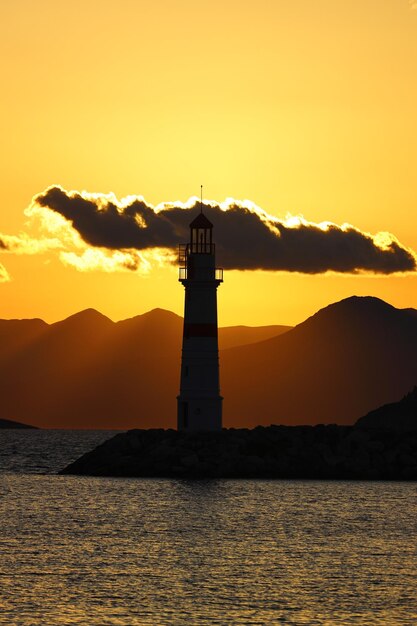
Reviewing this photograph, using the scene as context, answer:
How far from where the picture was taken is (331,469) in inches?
2667

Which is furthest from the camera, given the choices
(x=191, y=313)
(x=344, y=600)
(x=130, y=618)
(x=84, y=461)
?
(x=84, y=461)

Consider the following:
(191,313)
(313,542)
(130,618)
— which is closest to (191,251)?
(191,313)

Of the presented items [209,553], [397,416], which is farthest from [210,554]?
[397,416]

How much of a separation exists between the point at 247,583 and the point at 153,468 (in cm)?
3274

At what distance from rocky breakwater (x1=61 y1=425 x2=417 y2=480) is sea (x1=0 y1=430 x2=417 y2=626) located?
99 cm

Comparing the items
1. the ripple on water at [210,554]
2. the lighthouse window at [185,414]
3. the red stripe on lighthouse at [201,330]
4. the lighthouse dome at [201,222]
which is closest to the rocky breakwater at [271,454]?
the lighthouse window at [185,414]

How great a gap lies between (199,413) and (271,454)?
484 centimetres

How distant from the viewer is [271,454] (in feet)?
223

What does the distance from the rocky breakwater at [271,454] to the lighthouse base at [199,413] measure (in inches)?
17.3

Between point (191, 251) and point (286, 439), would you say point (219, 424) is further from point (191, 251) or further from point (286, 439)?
point (191, 251)

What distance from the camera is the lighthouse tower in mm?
65000

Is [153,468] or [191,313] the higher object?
[191,313]

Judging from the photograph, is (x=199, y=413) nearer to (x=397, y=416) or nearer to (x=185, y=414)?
(x=185, y=414)

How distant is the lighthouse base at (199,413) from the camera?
65.6 meters
